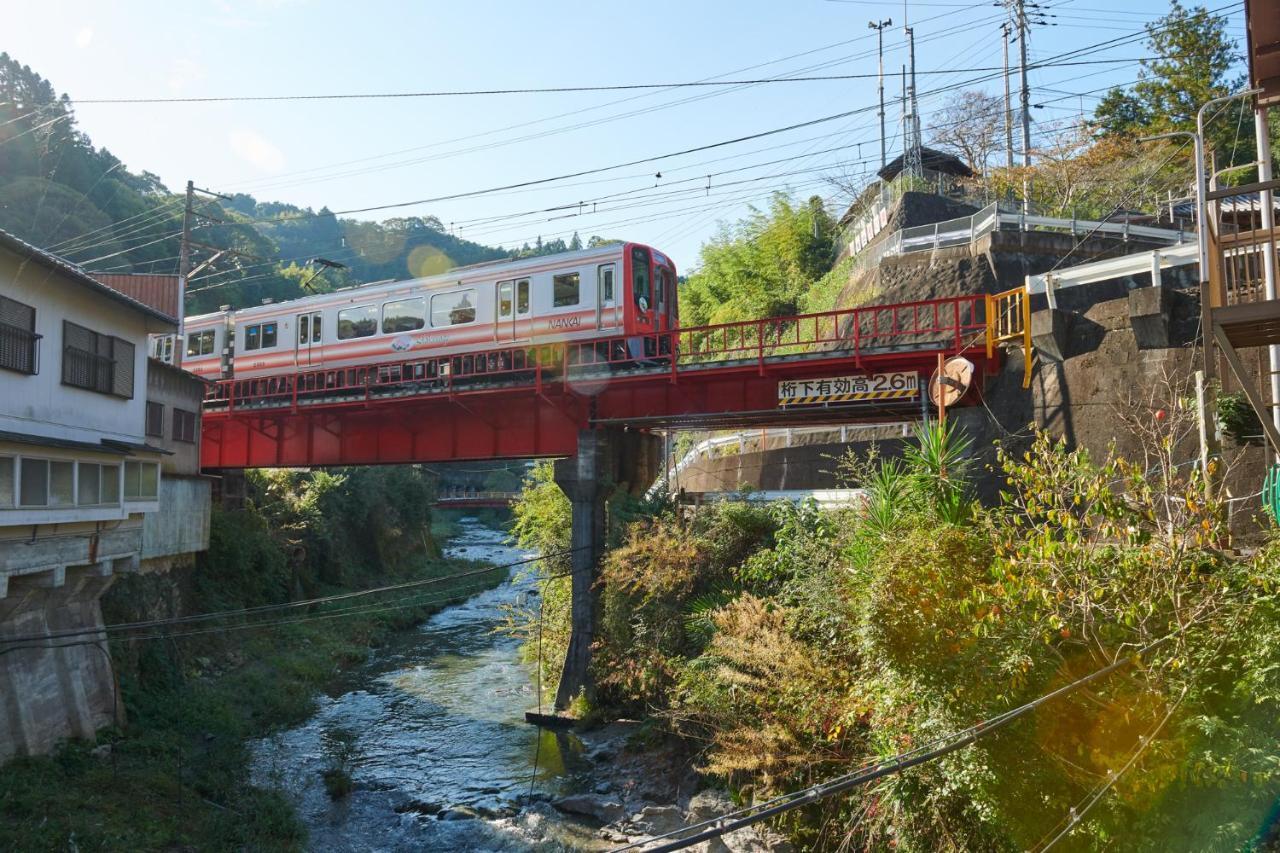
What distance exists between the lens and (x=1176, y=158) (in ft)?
106

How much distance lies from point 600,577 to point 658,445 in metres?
5.37

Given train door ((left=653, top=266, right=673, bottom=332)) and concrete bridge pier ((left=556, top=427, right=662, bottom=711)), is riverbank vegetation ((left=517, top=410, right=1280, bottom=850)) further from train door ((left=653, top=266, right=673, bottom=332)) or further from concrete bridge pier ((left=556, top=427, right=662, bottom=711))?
train door ((left=653, top=266, right=673, bottom=332))

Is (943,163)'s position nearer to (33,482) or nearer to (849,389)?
(849,389)

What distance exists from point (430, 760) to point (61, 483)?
8500mm

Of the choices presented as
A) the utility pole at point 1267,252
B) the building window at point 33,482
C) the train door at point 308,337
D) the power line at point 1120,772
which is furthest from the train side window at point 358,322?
the power line at point 1120,772

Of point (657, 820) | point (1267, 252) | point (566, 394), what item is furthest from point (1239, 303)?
point (566, 394)

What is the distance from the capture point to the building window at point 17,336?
1406 cm

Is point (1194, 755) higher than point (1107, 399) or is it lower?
lower

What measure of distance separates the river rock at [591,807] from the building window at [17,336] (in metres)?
11.8

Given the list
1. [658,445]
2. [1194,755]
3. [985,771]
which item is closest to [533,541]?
[658,445]

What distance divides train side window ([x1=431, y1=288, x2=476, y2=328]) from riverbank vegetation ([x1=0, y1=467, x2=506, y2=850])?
7316 millimetres

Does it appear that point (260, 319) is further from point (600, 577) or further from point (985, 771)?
point (985, 771)

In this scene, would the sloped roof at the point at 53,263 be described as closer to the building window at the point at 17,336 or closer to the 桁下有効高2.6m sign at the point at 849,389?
the building window at the point at 17,336

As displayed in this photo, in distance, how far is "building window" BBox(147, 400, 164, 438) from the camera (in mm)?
21981
